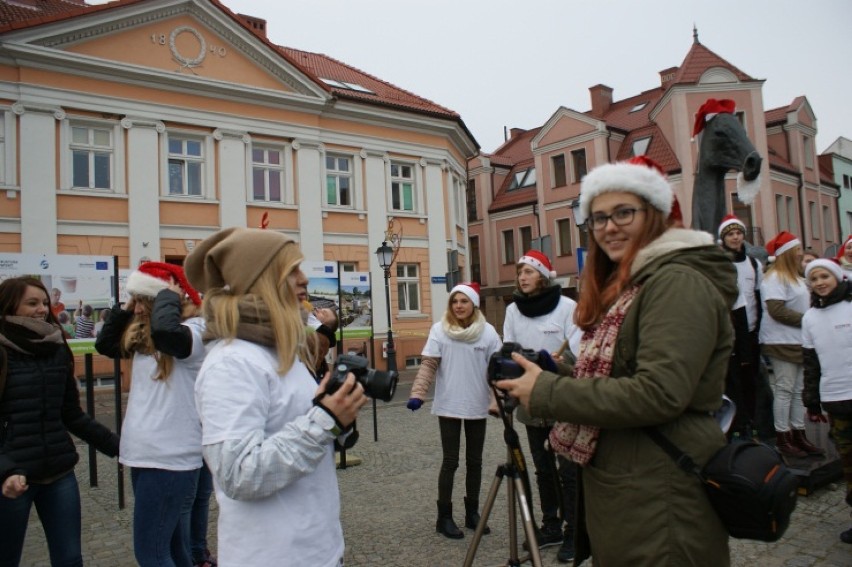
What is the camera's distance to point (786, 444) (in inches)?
237

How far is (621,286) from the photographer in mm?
1982

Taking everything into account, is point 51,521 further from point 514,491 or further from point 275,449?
point 514,491

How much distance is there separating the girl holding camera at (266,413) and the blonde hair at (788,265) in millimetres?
5742

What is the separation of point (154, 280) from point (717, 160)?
12.4 feet

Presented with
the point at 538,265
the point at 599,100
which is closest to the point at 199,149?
the point at 538,265

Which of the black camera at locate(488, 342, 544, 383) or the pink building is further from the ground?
the pink building

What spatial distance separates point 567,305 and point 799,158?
112ft

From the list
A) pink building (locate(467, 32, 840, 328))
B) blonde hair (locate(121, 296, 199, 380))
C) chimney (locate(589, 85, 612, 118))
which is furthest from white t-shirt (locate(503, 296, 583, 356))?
chimney (locate(589, 85, 612, 118))

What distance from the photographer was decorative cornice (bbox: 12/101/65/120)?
1498 centimetres

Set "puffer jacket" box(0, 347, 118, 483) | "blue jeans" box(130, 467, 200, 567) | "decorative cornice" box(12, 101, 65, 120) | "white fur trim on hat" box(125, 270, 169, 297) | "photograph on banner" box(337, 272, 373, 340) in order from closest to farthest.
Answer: "blue jeans" box(130, 467, 200, 567), "puffer jacket" box(0, 347, 118, 483), "white fur trim on hat" box(125, 270, 169, 297), "photograph on banner" box(337, 272, 373, 340), "decorative cornice" box(12, 101, 65, 120)

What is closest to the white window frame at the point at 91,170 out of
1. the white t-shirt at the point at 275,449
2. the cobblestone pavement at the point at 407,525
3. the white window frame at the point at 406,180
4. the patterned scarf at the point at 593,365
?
the white window frame at the point at 406,180

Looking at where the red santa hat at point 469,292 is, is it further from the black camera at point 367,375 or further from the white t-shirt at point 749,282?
the black camera at point 367,375

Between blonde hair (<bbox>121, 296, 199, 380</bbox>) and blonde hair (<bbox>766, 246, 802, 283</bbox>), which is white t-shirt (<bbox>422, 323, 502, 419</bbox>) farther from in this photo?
blonde hair (<bbox>766, 246, 802, 283</bbox>)

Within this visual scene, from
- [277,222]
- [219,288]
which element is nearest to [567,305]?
[219,288]
